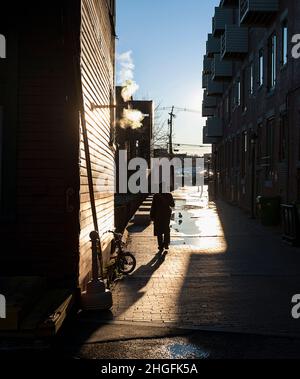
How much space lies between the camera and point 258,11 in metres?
→ 21.3

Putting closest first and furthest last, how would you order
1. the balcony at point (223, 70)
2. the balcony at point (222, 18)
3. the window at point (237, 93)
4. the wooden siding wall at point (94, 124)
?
the wooden siding wall at point (94, 124), the window at point (237, 93), the balcony at point (223, 70), the balcony at point (222, 18)

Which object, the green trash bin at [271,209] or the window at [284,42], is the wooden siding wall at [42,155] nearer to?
the green trash bin at [271,209]

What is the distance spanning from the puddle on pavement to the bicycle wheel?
4539 millimetres

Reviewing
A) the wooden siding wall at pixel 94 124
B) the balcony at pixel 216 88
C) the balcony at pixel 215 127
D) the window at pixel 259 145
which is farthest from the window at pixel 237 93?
the wooden siding wall at pixel 94 124

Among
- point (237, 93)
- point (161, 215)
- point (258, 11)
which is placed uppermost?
point (258, 11)

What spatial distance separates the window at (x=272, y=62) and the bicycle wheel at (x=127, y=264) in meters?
13.0

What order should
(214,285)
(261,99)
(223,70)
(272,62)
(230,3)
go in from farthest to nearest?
1. (223,70)
2. (230,3)
3. (261,99)
4. (272,62)
5. (214,285)

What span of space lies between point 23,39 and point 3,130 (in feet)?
3.90

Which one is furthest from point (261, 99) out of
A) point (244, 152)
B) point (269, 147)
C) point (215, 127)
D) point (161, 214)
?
point (215, 127)

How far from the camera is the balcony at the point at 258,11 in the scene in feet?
69.5

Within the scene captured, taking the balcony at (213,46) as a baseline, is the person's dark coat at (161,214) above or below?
below

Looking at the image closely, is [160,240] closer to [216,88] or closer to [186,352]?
[186,352]

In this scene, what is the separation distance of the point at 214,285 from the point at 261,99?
54.0 ft

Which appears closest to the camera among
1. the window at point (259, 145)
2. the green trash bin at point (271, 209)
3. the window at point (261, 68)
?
the green trash bin at point (271, 209)
